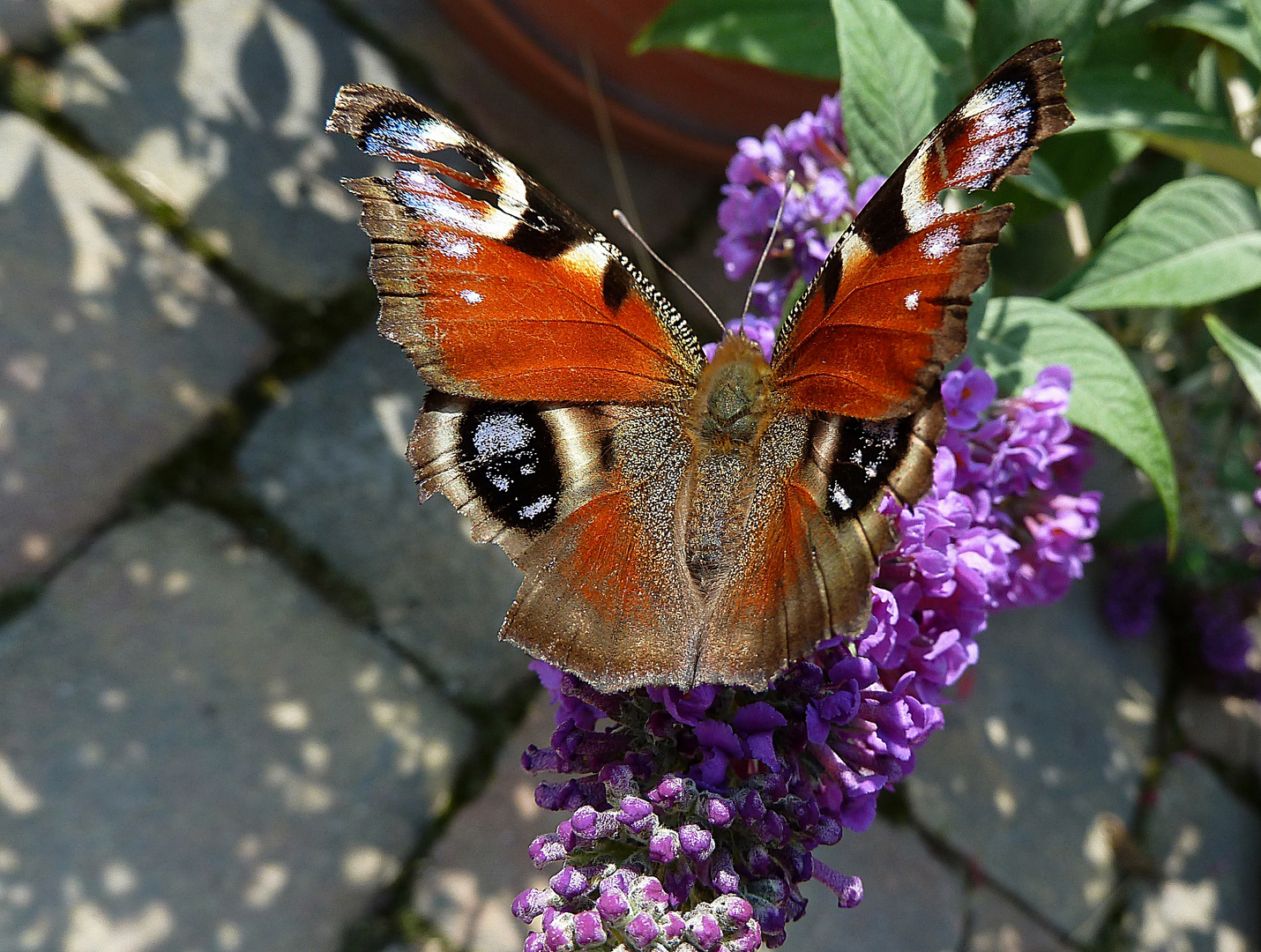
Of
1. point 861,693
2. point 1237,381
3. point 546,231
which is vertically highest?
point 546,231

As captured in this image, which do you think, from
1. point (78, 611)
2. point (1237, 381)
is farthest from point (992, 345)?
point (78, 611)

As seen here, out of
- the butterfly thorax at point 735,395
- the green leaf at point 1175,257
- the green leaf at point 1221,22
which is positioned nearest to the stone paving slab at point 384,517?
the butterfly thorax at point 735,395

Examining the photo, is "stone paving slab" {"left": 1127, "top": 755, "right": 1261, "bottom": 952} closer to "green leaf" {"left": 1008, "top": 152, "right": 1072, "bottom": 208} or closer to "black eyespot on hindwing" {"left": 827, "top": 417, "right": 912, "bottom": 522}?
"green leaf" {"left": 1008, "top": 152, "right": 1072, "bottom": 208}

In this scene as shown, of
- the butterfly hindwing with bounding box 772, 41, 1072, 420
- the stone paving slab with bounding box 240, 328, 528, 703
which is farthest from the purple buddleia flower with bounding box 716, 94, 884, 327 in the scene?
the stone paving slab with bounding box 240, 328, 528, 703

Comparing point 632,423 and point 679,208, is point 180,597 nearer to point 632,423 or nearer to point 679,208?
point 632,423

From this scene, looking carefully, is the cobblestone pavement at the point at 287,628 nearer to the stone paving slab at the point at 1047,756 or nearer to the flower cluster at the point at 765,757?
the stone paving slab at the point at 1047,756
